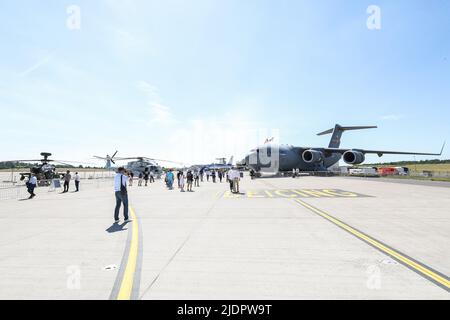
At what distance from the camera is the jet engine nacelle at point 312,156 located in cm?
3694

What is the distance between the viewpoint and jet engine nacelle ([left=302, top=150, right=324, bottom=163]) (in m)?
36.9

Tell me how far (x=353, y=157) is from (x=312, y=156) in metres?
6.12

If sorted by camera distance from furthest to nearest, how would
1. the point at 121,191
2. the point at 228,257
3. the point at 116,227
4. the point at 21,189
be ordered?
the point at 21,189, the point at 121,191, the point at 116,227, the point at 228,257

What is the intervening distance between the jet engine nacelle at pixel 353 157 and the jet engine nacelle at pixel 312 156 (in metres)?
A: 3.75

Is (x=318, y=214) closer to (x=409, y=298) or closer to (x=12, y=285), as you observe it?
(x=409, y=298)

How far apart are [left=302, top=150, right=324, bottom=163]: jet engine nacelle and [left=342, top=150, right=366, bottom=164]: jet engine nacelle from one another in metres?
3.75

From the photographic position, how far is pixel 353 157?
119ft

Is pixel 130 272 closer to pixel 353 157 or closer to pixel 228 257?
pixel 228 257

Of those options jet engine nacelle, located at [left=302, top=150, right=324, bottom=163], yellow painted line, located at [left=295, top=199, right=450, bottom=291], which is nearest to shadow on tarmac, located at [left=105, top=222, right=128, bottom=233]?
yellow painted line, located at [left=295, top=199, right=450, bottom=291]

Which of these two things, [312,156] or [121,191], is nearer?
[121,191]

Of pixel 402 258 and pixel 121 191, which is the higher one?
pixel 121 191

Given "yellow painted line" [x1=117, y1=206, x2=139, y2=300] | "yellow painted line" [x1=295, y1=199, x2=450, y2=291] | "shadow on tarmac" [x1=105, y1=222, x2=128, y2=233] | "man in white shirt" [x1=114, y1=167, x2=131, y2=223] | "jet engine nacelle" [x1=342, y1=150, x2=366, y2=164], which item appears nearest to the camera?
"yellow painted line" [x1=117, y1=206, x2=139, y2=300]

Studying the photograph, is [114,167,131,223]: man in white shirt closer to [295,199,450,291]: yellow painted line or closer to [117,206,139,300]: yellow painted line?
[117,206,139,300]: yellow painted line

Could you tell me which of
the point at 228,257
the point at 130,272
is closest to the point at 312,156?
the point at 228,257
